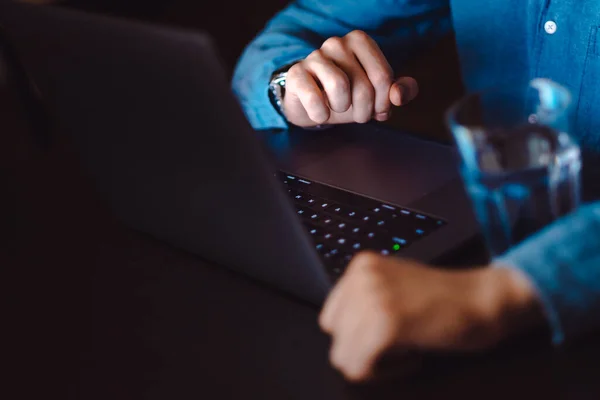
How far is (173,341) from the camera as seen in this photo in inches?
24.1

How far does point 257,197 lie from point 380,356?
6.5 inches

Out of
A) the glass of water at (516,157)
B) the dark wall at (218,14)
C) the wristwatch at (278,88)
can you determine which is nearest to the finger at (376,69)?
the wristwatch at (278,88)

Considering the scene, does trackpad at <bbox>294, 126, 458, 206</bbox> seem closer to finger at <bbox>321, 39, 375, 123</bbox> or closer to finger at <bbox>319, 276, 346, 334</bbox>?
finger at <bbox>321, 39, 375, 123</bbox>

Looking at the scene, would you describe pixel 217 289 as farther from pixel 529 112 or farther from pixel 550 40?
pixel 550 40

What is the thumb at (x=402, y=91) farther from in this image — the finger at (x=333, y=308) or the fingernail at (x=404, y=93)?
the finger at (x=333, y=308)

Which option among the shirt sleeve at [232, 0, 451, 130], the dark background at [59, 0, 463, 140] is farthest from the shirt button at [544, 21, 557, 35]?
the dark background at [59, 0, 463, 140]

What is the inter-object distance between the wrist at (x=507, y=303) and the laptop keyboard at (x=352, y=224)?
16 cm

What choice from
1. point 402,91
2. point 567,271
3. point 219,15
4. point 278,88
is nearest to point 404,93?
point 402,91

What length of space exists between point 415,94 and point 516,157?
40cm

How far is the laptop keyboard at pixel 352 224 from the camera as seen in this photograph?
660mm

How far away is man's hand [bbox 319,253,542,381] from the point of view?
47 centimetres

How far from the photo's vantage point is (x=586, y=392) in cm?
47

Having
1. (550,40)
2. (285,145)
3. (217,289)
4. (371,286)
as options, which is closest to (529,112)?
(371,286)

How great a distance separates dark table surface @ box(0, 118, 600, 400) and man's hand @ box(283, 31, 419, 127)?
289 millimetres
